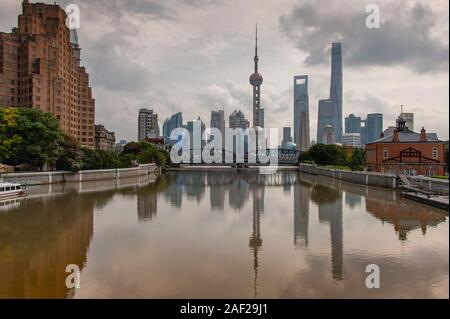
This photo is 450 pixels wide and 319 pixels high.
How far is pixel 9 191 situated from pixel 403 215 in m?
38.6

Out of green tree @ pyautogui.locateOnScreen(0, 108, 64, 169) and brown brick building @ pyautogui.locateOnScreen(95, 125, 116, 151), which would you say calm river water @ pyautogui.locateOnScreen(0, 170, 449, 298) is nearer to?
green tree @ pyautogui.locateOnScreen(0, 108, 64, 169)

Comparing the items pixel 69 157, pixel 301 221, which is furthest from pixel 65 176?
pixel 301 221

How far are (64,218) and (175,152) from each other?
149 m

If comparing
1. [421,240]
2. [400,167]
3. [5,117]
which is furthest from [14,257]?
[400,167]

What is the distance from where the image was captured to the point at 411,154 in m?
63.2

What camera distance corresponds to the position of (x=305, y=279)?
17.0 meters

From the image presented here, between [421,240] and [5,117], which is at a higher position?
[5,117]

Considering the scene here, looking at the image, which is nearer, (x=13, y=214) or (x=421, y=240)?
(x=421, y=240)

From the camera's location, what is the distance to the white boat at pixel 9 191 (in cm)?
4238

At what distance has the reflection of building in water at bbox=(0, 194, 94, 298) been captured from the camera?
16234 millimetres

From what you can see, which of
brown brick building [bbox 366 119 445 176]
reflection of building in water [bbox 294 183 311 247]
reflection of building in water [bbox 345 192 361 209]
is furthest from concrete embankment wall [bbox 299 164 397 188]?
reflection of building in water [bbox 294 183 311 247]

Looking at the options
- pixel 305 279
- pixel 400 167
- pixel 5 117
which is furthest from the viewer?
pixel 400 167
